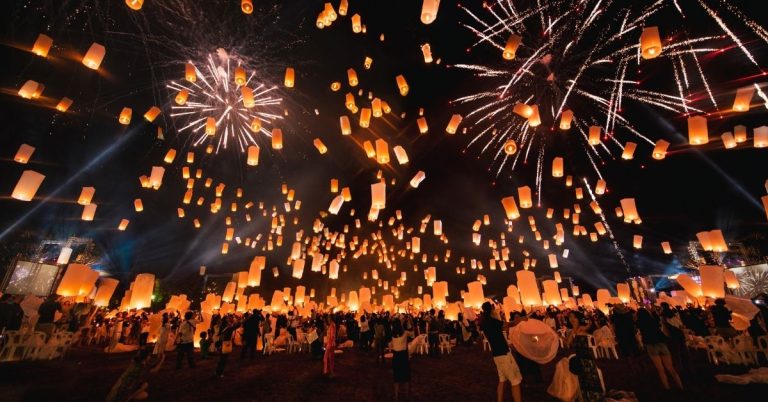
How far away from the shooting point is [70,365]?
8562mm

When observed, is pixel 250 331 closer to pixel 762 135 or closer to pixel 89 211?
pixel 89 211

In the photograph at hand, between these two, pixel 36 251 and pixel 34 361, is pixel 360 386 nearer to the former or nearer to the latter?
pixel 34 361

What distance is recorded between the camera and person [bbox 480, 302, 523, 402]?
15.7ft

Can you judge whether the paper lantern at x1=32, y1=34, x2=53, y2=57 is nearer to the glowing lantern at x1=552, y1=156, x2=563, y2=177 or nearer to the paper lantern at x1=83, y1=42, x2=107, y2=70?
→ the paper lantern at x1=83, y1=42, x2=107, y2=70

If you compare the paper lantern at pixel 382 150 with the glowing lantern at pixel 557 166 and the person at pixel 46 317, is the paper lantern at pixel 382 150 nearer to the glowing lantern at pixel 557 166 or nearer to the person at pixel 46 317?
the glowing lantern at pixel 557 166

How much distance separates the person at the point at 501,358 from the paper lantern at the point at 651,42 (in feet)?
19.8

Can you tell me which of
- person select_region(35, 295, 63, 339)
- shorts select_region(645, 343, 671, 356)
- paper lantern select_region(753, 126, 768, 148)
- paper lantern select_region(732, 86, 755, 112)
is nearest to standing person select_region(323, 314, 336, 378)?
shorts select_region(645, 343, 671, 356)

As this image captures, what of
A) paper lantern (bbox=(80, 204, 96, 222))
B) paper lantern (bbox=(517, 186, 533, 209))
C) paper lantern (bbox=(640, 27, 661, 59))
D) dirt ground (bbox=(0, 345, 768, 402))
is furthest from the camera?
paper lantern (bbox=(80, 204, 96, 222))

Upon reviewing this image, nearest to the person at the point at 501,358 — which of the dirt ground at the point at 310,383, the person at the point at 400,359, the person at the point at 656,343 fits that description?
the dirt ground at the point at 310,383

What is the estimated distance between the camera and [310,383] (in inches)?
291

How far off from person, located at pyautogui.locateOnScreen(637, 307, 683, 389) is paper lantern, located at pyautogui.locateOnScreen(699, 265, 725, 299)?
10.2 metres

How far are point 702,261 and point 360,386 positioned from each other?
35.4 metres

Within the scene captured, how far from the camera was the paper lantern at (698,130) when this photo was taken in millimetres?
7703

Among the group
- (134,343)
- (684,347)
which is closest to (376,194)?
(684,347)
